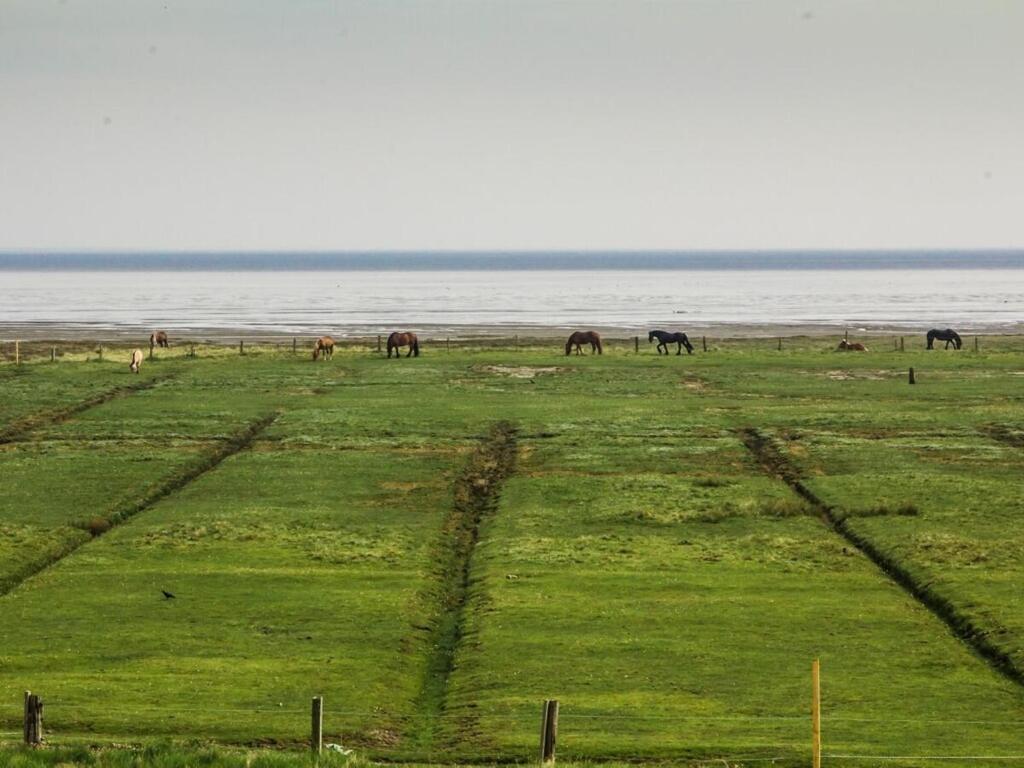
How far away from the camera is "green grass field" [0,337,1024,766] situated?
25297 millimetres

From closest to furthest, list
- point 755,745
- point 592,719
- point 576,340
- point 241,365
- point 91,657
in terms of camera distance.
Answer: point 755,745
point 592,719
point 91,657
point 241,365
point 576,340

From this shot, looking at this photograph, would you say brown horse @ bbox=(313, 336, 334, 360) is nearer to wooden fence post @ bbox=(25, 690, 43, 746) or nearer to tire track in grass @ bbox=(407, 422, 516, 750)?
tire track in grass @ bbox=(407, 422, 516, 750)

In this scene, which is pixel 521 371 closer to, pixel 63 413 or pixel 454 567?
pixel 63 413

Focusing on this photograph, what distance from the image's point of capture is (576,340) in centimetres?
9769

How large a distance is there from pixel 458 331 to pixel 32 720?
114 metres

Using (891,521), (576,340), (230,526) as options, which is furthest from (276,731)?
(576,340)

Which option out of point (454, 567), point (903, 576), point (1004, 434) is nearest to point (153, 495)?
point (454, 567)

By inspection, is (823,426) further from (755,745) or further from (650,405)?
(755,745)

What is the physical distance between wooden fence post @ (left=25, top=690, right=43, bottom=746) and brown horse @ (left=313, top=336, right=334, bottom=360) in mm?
71348

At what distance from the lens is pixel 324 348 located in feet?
308

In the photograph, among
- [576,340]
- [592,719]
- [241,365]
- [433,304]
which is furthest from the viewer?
[433,304]

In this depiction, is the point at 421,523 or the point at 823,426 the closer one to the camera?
the point at 421,523

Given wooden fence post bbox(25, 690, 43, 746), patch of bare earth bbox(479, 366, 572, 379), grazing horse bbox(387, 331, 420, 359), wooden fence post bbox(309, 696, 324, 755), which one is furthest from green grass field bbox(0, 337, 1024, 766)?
grazing horse bbox(387, 331, 420, 359)

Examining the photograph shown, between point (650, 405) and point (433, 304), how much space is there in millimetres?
127762
